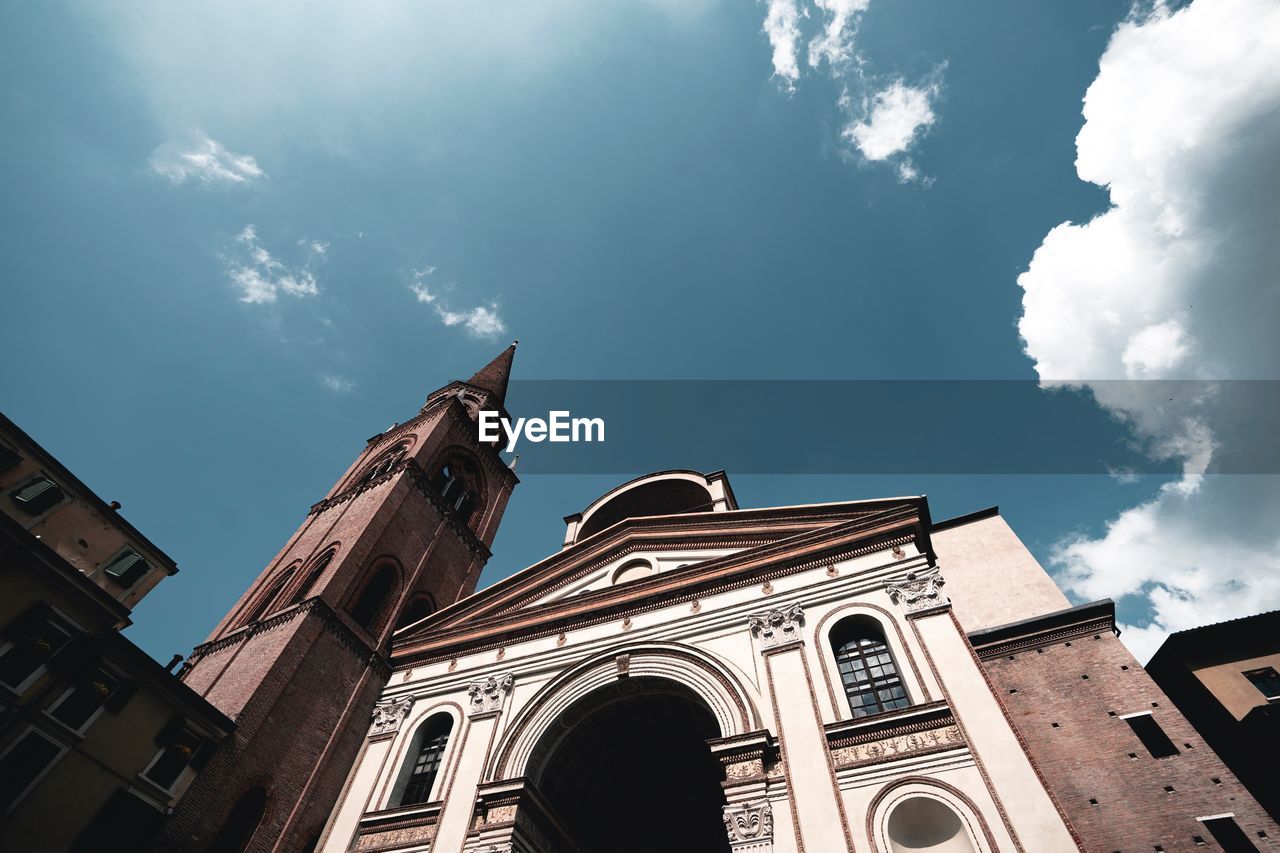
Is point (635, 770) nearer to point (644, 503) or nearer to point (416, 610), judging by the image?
point (416, 610)

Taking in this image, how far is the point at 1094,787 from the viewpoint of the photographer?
13789 millimetres

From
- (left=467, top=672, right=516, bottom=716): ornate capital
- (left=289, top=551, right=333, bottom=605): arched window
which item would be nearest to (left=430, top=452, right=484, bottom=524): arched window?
(left=289, top=551, right=333, bottom=605): arched window

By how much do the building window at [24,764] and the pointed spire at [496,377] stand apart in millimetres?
22753

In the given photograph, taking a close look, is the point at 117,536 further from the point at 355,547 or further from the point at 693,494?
the point at 693,494

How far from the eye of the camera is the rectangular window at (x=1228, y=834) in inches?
467

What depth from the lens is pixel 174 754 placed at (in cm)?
1385

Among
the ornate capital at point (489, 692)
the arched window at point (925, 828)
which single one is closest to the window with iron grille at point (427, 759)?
the ornate capital at point (489, 692)

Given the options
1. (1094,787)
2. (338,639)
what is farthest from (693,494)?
(1094,787)

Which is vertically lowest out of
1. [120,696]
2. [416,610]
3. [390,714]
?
[120,696]

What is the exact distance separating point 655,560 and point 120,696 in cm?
1318

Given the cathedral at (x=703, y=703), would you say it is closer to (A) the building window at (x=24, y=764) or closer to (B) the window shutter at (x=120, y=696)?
(B) the window shutter at (x=120, y=696)

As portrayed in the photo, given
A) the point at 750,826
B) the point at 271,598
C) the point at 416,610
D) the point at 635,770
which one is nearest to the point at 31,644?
the point at 271,598

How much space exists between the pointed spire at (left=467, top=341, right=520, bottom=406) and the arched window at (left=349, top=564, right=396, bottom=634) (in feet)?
42.6

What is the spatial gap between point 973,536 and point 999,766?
41.6 ft
